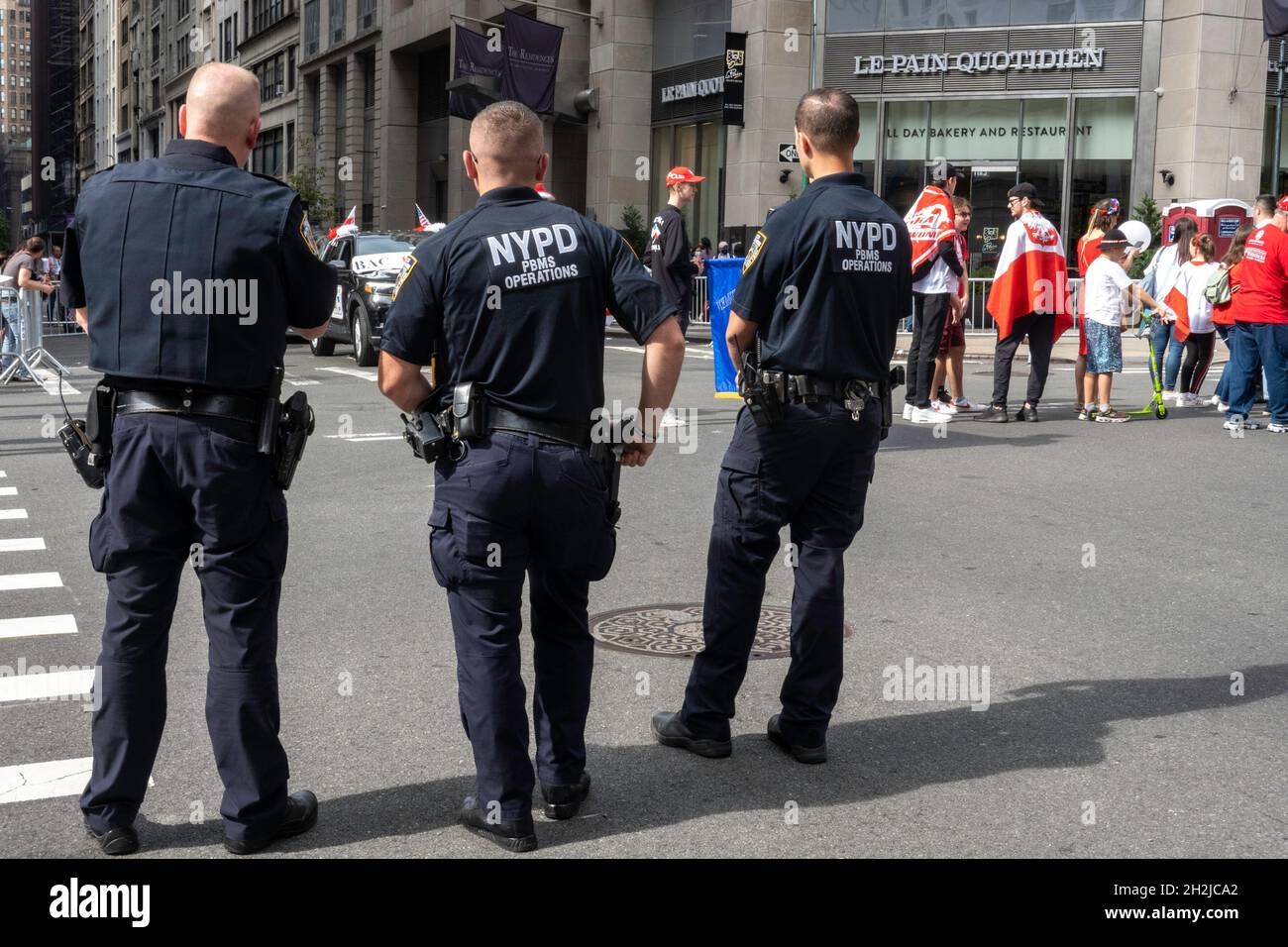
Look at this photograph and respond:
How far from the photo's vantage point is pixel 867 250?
4.69m

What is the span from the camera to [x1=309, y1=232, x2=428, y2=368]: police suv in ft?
66.0

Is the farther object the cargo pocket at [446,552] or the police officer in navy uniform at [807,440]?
the police officer in navy uniform at [807,440]

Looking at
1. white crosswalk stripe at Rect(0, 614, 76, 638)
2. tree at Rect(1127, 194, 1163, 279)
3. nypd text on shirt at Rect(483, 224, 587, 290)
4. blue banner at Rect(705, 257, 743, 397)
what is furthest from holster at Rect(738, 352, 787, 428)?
tree at Rect(1127, 194, 1163, 279)

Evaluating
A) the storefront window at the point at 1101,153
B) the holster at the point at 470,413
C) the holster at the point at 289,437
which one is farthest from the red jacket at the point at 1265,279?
the storefront window at the point at 1101,153

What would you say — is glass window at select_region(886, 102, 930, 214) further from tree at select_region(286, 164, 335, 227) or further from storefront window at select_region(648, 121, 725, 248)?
tree at select_region(286, 164, 335, 227)

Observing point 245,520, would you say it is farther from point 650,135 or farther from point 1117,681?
point 650,135

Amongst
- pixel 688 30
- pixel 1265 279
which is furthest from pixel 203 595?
pixel 688 30

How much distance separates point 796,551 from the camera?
4.83m

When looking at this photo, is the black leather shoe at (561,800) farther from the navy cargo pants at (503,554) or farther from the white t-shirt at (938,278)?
the white t-shirt at (938,278)

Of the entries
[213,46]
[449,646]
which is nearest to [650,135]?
[449,646]

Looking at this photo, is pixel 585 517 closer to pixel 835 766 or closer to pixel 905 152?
pixel 835 766

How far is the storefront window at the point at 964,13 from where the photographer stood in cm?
3066

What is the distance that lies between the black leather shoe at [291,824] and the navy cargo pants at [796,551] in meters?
1.29

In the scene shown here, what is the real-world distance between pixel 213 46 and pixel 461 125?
37099 mm
